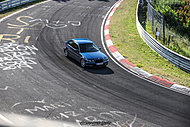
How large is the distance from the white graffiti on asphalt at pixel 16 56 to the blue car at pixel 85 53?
286 cm

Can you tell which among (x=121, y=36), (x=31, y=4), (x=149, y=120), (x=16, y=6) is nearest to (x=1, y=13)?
(x=16, y=6)

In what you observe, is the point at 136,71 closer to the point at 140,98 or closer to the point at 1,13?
the point at 140,98

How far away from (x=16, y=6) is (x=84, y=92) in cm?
2369

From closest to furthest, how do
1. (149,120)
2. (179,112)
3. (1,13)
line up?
(149,120)
(179,112)
(1,13)

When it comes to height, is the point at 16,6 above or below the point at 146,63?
above

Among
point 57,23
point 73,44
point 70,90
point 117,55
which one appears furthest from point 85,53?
point 57,23

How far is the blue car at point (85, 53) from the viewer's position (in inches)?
752

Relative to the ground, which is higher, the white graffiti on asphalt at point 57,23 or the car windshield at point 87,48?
the car windshield at point 87,48

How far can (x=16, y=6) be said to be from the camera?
35.4m

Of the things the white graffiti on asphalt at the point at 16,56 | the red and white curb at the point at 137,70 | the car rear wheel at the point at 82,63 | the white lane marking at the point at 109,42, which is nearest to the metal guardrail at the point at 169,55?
the red and white curb at the point at 137,70

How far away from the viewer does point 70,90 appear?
51.5ft

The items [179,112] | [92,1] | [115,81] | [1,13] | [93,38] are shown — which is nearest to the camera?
[179,112]

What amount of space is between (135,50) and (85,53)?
238 inches

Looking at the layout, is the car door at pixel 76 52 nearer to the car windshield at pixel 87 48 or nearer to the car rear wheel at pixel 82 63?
the car windshield at pixel 87 48
